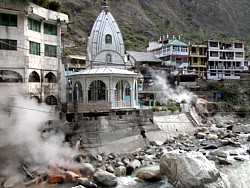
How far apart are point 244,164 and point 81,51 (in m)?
53.2

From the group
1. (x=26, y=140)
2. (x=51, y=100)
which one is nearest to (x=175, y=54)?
A: (x=51, y=100)

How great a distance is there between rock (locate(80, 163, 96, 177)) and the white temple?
24.8 ft

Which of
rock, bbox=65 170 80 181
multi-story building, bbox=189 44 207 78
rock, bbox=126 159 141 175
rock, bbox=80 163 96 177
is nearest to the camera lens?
rock, bbox=65 170 80 181

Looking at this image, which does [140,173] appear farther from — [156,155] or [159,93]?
[159,93]

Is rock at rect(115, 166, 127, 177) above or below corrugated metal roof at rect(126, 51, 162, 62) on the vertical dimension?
below

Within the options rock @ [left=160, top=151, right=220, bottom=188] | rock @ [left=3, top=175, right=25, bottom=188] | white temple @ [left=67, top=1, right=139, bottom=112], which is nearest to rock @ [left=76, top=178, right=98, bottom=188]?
rock @ [left=3, top=175, right=25, bottom=188]

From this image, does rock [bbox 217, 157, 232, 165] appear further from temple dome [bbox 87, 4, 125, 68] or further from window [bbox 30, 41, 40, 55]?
window [bbox 30, 41, 40, 55]

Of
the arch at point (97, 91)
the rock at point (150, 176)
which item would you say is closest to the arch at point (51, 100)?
the arch at point (97, 91)

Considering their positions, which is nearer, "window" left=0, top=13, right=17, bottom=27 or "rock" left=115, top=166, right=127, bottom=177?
"rock" left=115, top=166, right=127, bottom=177

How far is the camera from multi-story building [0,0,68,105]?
27.1 metres

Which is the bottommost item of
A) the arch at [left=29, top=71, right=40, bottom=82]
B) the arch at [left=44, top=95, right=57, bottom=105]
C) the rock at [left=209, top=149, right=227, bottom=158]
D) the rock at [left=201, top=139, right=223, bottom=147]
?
the rock at [left=209, top=149, right=227, bottom=158]

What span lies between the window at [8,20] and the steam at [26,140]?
6.69 m

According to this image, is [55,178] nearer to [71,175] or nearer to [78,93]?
[71,175]

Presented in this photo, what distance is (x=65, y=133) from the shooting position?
25.8m
